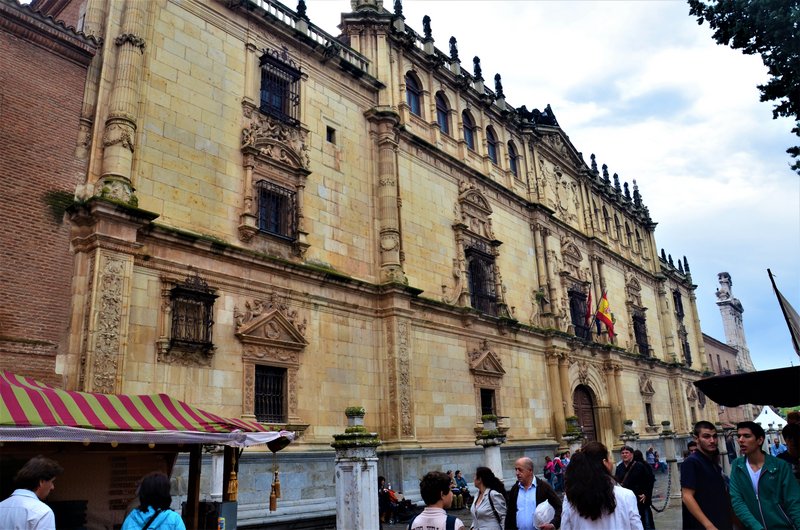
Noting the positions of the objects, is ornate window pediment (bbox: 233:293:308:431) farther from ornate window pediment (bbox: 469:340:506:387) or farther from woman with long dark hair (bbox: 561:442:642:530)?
woman with long dark hair (bbox: 561:442:642:530)

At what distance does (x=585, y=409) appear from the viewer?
27.3 m

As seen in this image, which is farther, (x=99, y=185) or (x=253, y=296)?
(x=253, y=296)

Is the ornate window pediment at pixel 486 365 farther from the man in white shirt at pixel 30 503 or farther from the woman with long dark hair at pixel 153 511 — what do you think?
the man in white shirt at pixel 30 503

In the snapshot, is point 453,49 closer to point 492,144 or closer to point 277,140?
point 492,144

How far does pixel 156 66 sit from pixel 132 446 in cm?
909

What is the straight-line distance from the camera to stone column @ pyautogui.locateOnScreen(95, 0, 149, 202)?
40.1ft

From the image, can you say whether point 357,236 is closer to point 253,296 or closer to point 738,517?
point 253,296

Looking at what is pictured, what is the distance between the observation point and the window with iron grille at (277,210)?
609 inches

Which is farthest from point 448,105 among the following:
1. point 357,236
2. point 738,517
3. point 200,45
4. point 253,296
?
point 738,517

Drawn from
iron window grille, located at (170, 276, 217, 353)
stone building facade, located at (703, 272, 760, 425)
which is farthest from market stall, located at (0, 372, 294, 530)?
stone building facade, located at (703, 272, 760, 425)

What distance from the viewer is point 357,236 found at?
17.9 meters

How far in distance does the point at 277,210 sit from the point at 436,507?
1220 cm

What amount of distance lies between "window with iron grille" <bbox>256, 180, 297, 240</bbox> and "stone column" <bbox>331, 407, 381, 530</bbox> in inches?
262

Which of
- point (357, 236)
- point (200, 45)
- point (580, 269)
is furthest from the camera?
point (580, 269)
